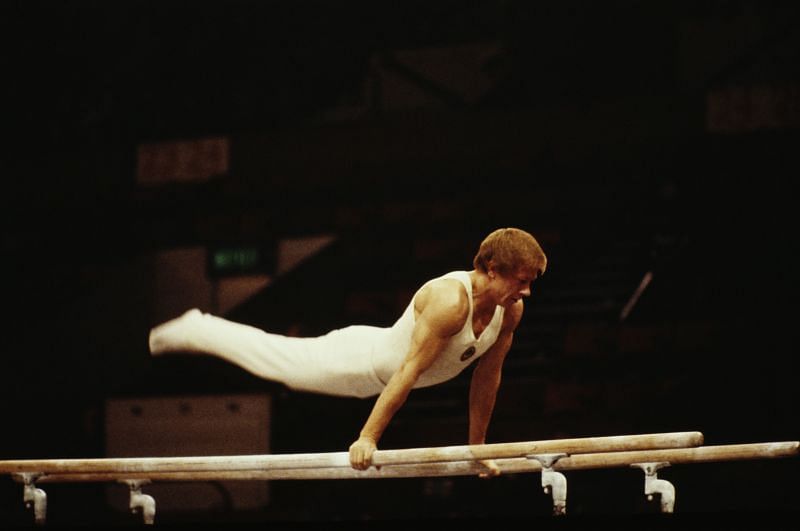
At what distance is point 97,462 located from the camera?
334 cm

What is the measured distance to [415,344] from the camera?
3178 mm

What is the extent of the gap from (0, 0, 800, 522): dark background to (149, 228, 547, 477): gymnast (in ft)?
6.73

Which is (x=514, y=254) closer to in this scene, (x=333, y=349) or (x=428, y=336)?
(x=428, y=336)

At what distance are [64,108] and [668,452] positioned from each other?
6980 mm

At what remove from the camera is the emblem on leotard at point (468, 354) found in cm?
335

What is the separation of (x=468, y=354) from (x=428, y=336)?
287 mm

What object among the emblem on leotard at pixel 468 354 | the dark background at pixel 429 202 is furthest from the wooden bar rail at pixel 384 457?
the dark background at pixel 429 202

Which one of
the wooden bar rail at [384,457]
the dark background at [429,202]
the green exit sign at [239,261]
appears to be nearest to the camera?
the wooden bar rail at [384,457]

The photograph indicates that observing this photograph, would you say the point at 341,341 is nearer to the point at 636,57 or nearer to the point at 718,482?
the point at 718,482

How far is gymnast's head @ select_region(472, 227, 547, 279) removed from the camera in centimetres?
316

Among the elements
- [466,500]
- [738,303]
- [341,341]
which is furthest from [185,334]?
[738,303]

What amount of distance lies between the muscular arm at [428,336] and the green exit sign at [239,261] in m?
5.67

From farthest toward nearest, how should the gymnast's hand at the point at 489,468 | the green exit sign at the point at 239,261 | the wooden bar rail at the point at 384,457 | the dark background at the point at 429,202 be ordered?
the green exit sign at the point at 239,261 → the dark background at the point at 429,202 → the gymnast's hand at the point at 489,468 → the wooden bar rail at the point at 384,457

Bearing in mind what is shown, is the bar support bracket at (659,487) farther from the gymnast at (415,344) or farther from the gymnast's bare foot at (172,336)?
the gymnast's bare foot at (172,336)
